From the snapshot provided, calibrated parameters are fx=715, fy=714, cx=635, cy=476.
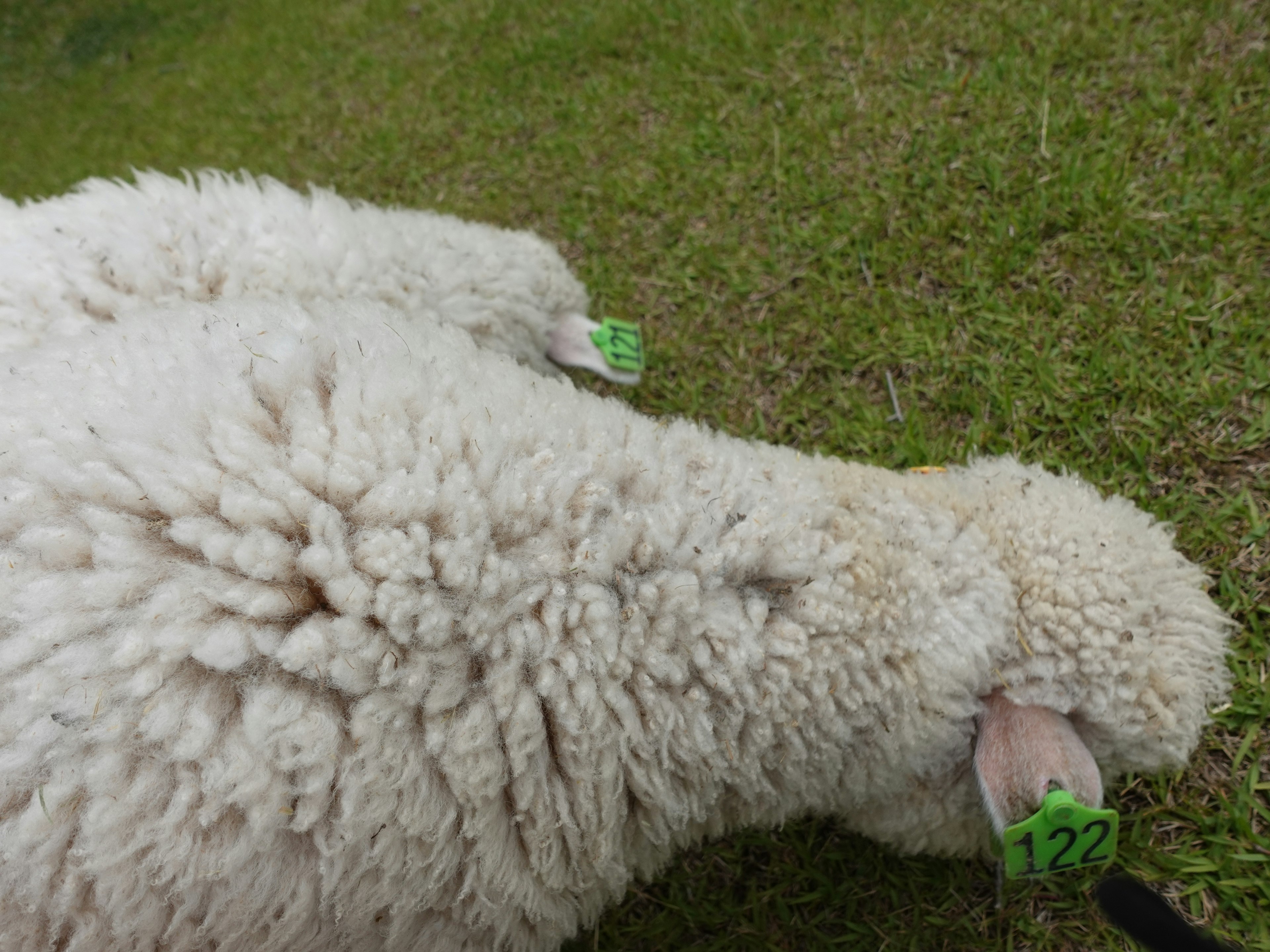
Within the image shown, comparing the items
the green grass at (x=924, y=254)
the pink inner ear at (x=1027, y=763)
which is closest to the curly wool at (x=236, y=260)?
the green grass at (x=924, y=254)

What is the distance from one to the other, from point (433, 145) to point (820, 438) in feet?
9.24

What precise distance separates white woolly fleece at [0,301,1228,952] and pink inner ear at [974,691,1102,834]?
0.05 m

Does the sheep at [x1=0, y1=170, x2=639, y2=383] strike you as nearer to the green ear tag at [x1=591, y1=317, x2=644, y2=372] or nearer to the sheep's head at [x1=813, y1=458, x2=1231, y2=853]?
the green ear tag at [x1=591, y1=317, x2=644, y2=372]

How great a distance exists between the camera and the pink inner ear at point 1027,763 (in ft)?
4.53

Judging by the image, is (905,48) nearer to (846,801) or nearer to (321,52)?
(846,801)

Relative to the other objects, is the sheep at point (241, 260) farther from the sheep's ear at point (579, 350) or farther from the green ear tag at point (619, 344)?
the green ear tag at point (619, 344)

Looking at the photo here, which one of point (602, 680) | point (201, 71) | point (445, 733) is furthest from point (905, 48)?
point (201, 71)

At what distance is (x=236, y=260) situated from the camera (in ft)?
6.41

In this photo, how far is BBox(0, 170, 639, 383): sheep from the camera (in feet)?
6.05

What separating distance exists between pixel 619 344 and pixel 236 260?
1153 millimetres

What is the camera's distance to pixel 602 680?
127cm

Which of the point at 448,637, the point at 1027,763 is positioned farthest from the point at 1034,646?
the point at 448,637

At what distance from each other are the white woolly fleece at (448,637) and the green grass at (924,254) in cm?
49

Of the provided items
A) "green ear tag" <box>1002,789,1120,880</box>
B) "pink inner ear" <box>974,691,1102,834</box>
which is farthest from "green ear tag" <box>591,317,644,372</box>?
"green ear tag" <box>1002,789,1120,880</box>
